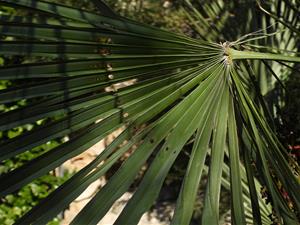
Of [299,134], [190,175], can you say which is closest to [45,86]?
[190,175]

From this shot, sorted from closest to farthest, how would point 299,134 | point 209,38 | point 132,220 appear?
point 132,220 < point 299,134 < point 209,38

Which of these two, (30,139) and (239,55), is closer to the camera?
(30,139)

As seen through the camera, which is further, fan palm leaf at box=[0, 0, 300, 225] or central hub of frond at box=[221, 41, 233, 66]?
central hub of frond at box=[221, 41, 233, 66]

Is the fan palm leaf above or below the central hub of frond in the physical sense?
below

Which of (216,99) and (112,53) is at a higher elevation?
(112,53)

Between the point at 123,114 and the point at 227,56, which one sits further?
the point at 227,56

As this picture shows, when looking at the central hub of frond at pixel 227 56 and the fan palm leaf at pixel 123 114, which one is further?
the central hub of frond at pixel 227 56

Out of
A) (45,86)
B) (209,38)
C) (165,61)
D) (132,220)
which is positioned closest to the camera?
(132,220)

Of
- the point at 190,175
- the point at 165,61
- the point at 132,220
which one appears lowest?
the point at 132,220

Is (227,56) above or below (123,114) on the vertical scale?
above

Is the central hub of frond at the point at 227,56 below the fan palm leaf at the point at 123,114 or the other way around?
the other way around

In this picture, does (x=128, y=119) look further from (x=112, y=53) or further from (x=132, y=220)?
(x=132, y=220)
